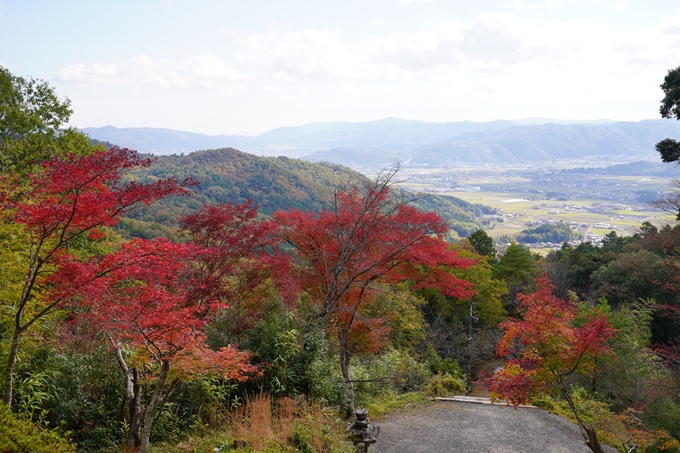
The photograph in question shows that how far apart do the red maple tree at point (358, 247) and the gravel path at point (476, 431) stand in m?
1.41

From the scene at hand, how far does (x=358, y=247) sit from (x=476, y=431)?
4240 mm

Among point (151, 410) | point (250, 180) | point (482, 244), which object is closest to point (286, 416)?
point (151, 410)

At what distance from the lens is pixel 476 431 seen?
8148 millimetres

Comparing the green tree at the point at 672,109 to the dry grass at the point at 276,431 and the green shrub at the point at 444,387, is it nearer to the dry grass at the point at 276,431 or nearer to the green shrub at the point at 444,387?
the green shrub at the point at 444,387

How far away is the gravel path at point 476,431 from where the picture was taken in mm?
7363

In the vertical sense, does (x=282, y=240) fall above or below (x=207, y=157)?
below

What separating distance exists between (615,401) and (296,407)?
11.1 metres

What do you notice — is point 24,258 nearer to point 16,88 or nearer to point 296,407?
point 296,407

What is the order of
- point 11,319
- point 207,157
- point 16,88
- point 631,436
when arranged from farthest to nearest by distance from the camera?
point 207,157 < point 16,88 < point 631,436 < point 11,319

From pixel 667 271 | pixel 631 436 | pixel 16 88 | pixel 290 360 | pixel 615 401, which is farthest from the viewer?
pixel 667 271

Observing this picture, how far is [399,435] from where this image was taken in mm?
7660

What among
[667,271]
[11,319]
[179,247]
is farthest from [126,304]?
[667,271]

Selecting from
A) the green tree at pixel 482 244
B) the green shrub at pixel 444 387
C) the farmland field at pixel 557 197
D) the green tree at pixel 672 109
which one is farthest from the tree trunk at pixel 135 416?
the farmland field at pixel 557 197

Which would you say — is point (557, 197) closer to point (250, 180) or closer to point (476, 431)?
point (250, 180)
